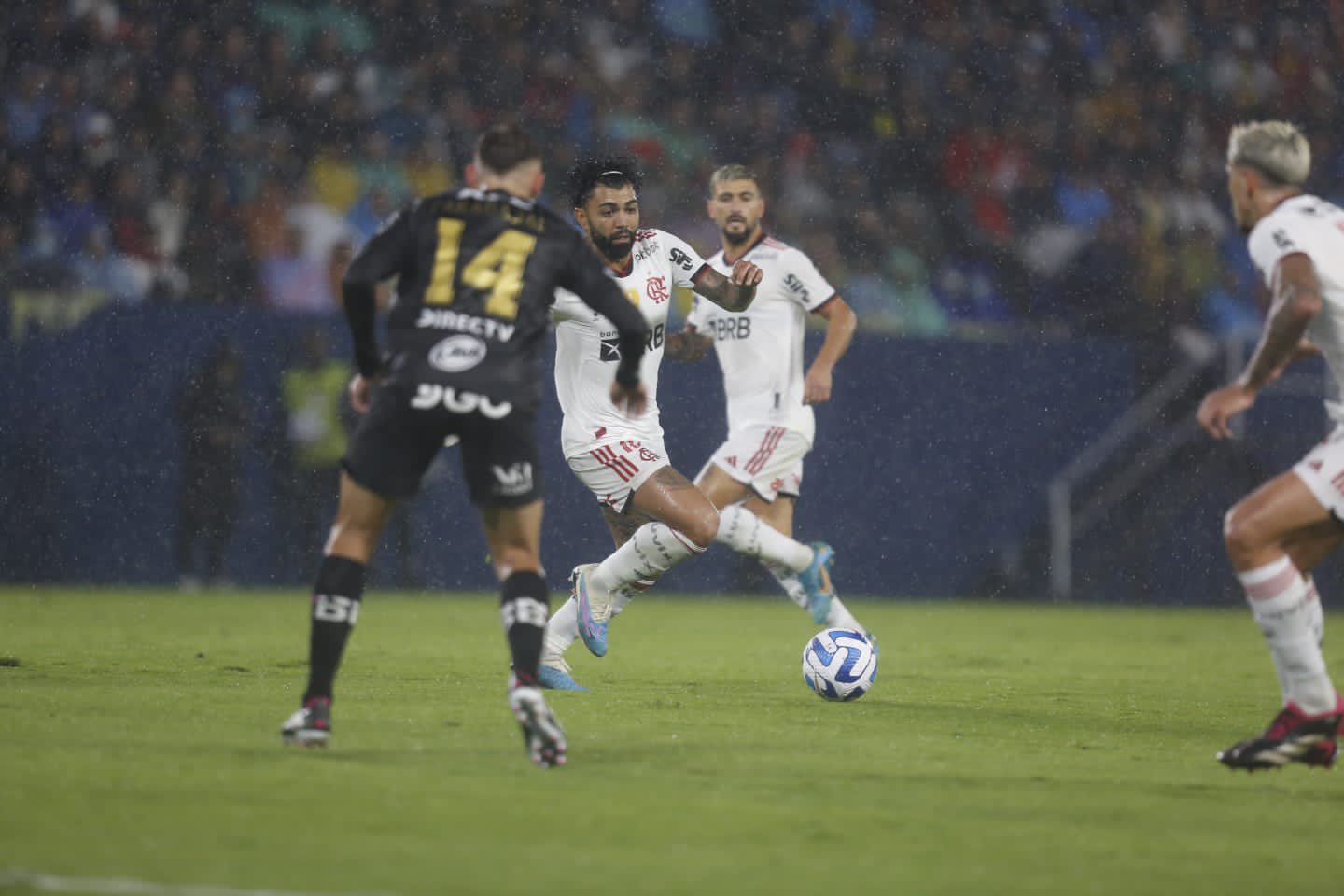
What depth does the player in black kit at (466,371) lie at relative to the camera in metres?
6.30

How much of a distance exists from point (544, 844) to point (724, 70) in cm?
1601

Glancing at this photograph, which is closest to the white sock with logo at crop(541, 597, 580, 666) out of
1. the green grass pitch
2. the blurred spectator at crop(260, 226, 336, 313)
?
the green grass pitch

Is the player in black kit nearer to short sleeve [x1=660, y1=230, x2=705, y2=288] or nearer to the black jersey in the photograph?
the black jersey

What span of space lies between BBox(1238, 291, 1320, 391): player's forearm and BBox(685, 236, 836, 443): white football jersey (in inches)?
206

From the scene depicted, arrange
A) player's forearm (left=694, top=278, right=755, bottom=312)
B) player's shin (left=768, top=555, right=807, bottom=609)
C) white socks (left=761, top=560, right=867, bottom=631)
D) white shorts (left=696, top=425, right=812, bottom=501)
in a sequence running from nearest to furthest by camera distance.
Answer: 1. player's forearm (left=694, top=278, right=755, bottom=312)
2. white socks (left=761, top=560, right=867, bottom=631)
3. player's shin (left=768, top=555, right=807, bottom=609)
4. white shorts (left=696, top=425, right=812, bottom=501)

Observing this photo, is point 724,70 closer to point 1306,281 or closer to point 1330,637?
point 1330,637

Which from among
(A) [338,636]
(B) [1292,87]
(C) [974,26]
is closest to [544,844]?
(A) [338,636]

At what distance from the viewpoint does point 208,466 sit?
16594mm

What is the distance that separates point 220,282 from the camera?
1678 centimetres

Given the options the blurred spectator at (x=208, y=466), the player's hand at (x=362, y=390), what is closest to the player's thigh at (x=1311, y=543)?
the player's hand at (x=362, y=390)

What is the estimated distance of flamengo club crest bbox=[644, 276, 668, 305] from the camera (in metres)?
9.14

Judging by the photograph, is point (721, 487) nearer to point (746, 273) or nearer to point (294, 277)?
point (746, 273)

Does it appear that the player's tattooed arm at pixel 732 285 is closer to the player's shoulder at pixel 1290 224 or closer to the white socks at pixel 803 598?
the white socks at pixel 803 598

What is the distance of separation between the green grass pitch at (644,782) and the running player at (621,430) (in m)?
0.44
